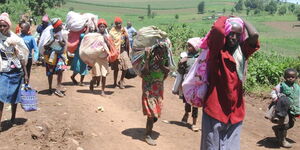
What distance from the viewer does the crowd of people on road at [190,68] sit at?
3.94 metres

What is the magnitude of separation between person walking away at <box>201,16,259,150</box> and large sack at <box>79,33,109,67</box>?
17.1ft

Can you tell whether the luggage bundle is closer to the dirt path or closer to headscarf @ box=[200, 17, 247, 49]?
the dirt path

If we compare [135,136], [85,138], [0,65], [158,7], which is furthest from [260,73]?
[158,7]

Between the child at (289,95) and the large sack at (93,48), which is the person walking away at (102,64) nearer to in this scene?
the large sack at (93,48)

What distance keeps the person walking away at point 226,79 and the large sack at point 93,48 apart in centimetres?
520

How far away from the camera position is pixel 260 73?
11602 mm

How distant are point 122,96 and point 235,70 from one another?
5.85m

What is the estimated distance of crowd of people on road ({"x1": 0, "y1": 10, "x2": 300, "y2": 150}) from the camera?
12.9 feet

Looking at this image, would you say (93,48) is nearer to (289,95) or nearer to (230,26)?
(289,95)

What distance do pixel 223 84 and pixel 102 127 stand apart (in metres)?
3.32

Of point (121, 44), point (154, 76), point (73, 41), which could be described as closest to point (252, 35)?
point (154, 76)

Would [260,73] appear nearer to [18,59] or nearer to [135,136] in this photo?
[135,136]

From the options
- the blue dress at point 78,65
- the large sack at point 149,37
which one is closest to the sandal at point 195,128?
the large sack at point 149,37

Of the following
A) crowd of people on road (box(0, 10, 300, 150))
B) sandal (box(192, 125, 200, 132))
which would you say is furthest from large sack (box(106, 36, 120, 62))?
sandal (box(192, 125, 200, 132))
